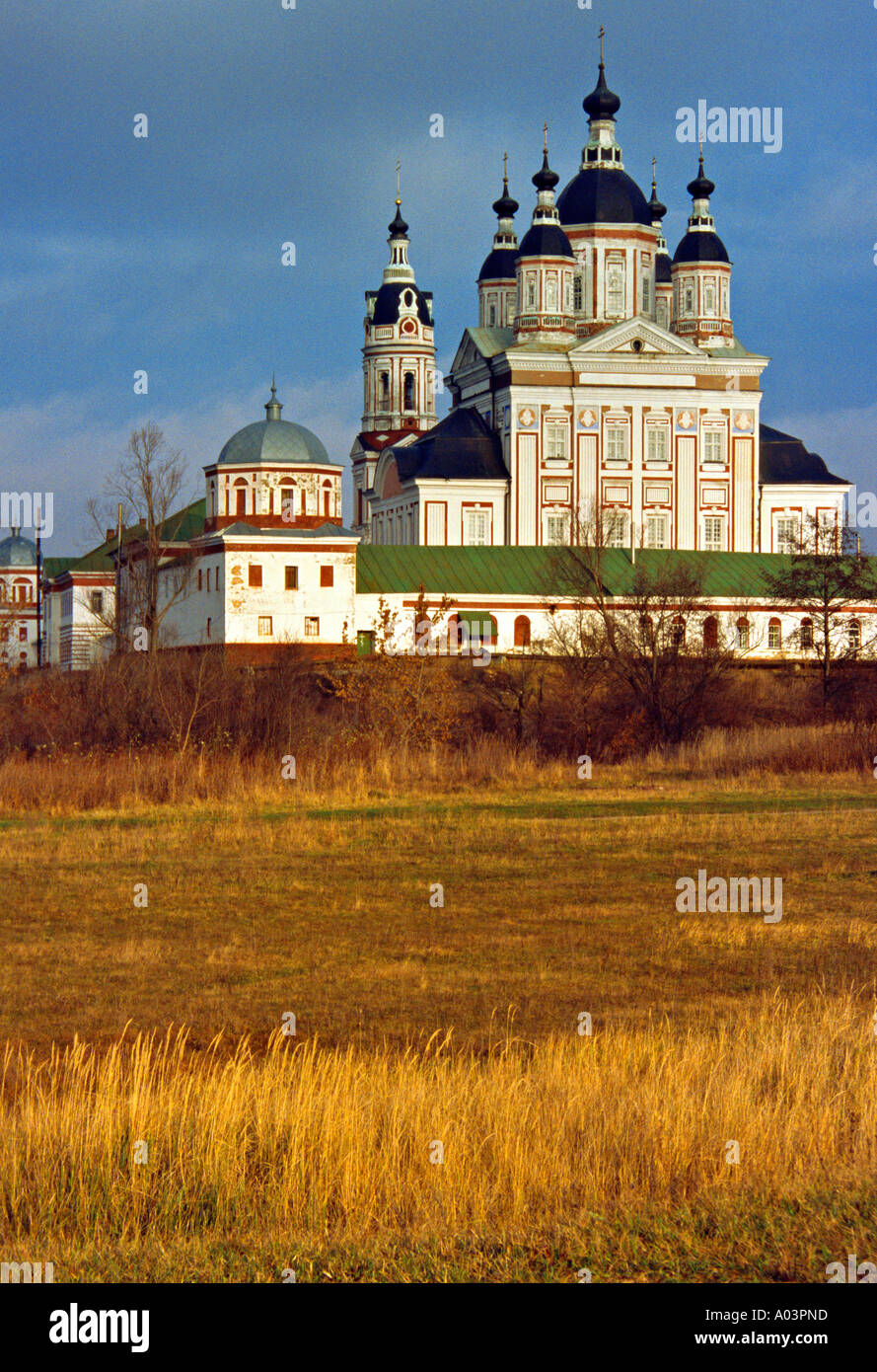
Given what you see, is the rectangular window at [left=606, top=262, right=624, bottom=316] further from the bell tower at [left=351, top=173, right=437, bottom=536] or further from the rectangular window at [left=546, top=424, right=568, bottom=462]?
the bell tower at [left=351, top=173, right=437, bottom=536]

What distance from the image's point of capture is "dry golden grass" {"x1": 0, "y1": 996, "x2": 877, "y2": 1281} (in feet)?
22.9

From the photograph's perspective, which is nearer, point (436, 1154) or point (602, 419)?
point (436, 1154)

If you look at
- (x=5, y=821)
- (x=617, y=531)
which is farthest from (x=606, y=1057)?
(x=617, y=531)

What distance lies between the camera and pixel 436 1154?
306 inches

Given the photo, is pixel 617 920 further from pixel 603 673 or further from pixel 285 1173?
pixel 603 673

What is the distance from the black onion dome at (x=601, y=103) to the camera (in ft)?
249

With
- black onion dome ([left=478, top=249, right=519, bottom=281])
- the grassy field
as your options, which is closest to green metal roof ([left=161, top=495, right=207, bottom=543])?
black onion dome ([left=478, top=249, right=519, bottom=281])

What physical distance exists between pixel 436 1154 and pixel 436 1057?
1926 millimetres

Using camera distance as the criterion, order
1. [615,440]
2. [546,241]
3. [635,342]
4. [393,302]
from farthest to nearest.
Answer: [393,302]
[615,440]
[635,342]
[546,241]

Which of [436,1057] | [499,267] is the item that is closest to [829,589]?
[436,1057]

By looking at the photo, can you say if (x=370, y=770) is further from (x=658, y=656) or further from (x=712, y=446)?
(x=712, y=446)

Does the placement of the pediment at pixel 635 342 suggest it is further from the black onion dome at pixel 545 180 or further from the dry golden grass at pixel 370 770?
the dry golden grass at pixel 370 770

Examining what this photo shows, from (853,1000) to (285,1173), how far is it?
5242 mm

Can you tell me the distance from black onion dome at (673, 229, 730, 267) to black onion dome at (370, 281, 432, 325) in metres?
15.3
